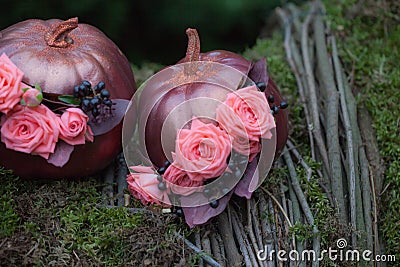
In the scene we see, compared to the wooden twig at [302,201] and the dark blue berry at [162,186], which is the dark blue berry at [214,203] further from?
the wooden twig at [302,201]

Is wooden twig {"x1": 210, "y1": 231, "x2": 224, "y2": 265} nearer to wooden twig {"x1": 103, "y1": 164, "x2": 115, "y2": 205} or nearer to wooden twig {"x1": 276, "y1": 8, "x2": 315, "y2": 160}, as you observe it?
wooden twig {"x1": 103, "y1": 164, "x2": 115, "y2": 205}

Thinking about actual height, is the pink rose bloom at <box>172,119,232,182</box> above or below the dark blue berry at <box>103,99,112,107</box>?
below

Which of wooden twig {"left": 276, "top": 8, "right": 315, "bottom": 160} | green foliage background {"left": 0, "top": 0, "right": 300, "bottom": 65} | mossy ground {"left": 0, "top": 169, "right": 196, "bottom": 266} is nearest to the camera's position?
mossy ground {"left": 0, "top": 169, "right": 196, "bottom": 266}

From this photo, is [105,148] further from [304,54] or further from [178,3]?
[178,3]

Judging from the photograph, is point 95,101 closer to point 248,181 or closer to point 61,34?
point 61,34

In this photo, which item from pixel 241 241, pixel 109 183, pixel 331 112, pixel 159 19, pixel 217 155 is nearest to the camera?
pixel 217 155

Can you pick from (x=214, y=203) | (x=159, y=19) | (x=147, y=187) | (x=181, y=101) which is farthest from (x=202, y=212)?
(x=159, y=19)

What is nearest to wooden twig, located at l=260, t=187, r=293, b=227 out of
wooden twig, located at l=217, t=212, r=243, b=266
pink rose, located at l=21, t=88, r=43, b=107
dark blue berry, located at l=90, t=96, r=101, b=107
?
wooden twig, located at l=217, t=212, r=243, b=266
